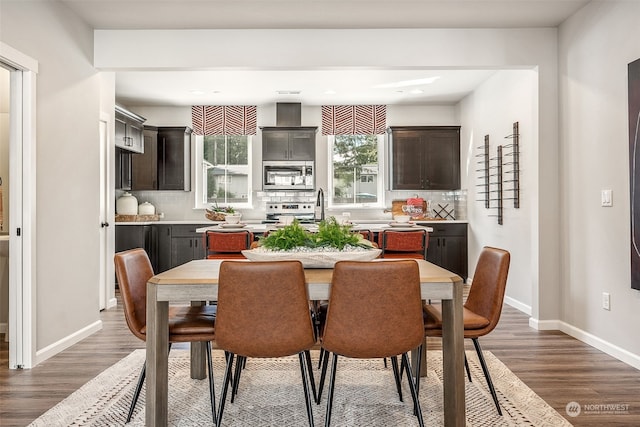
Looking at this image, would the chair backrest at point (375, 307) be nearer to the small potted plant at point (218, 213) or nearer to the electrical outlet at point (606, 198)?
the electrical outlet at point (606, 198)

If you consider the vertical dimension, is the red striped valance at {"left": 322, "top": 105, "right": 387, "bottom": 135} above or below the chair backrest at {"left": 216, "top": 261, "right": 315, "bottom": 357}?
above

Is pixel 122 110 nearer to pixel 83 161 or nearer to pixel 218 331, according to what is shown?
pixel 83 161

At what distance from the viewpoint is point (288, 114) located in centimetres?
698

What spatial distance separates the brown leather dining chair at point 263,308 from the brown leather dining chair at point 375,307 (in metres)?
0.15

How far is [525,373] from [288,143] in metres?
4.81

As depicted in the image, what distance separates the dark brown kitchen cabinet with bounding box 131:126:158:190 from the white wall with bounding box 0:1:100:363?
2.78 m

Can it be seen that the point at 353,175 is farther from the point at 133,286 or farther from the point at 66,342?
the point at 133,286

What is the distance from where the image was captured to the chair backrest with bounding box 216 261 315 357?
2033 millimetres

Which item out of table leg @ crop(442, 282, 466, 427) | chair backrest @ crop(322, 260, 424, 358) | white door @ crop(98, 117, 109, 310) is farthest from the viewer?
white door @ crop(98, 117, 109, 310)

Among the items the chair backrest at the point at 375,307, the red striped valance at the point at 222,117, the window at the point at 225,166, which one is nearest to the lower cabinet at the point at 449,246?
the window at the point at 225,166

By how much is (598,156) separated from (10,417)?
4115mm

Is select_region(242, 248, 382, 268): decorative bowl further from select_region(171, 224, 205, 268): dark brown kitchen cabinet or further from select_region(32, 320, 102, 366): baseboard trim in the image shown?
select_region(171, 224, 205, 268): dark brown kitchen cabinet

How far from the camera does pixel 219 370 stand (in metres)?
3.09

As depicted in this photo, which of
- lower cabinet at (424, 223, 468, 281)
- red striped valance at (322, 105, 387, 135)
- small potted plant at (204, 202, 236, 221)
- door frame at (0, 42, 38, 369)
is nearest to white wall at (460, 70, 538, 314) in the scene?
lower cabinet at (424, 223, 468, 281)
